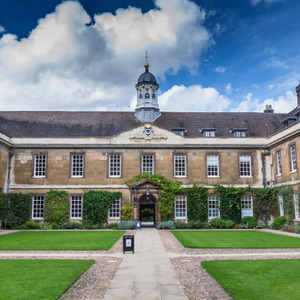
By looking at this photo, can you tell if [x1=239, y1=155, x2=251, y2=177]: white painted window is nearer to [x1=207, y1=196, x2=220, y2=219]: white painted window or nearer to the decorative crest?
[x1=207, y1=196, x2=220, y2=219]: white painted window

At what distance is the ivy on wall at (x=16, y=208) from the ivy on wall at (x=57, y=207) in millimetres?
1581

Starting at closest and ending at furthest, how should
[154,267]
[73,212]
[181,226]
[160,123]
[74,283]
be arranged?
1. [74,283]
2. [154,267]
3. [181,226]
4. [73,212]
5. [160,123]

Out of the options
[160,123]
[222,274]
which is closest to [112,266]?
[222,274]

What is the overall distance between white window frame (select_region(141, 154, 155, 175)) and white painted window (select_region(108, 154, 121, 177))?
2023 mm

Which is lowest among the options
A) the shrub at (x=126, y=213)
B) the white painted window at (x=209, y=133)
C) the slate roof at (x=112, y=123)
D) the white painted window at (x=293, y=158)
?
the shrub at (x=126, y=213)

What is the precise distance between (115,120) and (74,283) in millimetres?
26212

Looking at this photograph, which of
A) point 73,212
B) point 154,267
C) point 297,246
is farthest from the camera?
point 73,212

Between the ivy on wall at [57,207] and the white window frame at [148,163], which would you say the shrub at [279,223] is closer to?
the white window frame at [148,163]

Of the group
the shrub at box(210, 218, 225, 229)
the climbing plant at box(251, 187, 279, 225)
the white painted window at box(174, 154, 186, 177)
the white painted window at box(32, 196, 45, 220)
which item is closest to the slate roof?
the white painted window at box(174, 154, 186, 177)

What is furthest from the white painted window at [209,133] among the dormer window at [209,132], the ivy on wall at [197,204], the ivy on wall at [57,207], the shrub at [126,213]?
the ivy on wall at [57,207]

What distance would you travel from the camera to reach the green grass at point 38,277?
8078mm

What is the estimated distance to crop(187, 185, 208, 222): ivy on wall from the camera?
96.9 feet

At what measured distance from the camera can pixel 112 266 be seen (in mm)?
11742

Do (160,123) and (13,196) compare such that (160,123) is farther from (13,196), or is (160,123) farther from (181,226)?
(13,196)
